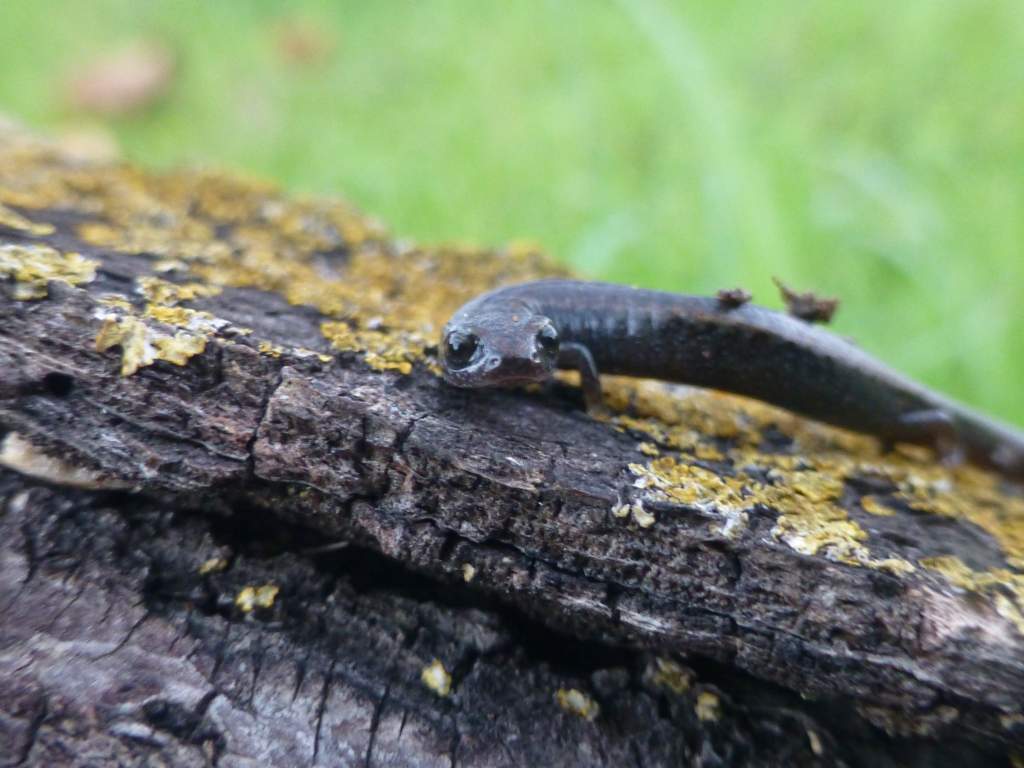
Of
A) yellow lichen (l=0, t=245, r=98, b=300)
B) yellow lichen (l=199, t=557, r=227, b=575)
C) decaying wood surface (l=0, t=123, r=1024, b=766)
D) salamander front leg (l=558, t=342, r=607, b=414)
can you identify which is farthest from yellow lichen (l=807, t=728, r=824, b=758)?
yellow lichen (l=0, t=245, r=98, b=300)

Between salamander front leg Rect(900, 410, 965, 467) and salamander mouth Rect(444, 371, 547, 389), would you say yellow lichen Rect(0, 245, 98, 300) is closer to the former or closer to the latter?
salamander mouth Rect(444, 371, 547, 389)

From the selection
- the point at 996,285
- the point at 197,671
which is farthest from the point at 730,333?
the point at 996,285

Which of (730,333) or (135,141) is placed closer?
(730,333)

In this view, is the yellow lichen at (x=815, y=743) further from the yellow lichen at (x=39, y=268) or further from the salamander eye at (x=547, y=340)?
the yellow lichen at (x=39, y=268)

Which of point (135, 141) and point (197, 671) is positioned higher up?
point (135, 141)

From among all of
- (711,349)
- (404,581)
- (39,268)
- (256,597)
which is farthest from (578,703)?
(39,268)

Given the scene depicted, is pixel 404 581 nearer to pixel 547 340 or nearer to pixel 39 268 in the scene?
pixel 547 340

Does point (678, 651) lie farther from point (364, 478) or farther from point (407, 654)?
point (364, 478)
